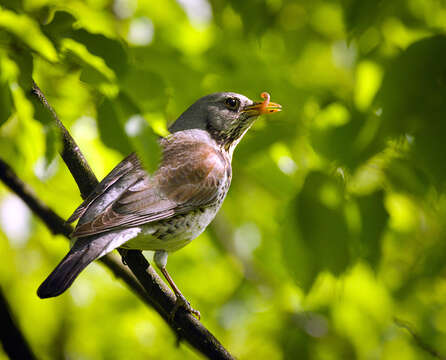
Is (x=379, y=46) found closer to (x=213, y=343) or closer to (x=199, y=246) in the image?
(x=213, y=343)

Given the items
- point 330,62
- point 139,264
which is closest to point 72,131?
point 139,264

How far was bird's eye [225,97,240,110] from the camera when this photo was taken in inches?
190

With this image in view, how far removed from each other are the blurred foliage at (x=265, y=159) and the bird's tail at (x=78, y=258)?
0.55 m

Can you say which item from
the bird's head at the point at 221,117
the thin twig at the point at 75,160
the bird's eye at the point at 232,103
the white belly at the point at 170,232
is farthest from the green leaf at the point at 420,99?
the bird's eye at the point at 232,103

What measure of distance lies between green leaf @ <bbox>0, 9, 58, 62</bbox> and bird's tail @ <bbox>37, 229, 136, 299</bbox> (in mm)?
1188

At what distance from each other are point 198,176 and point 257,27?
1223mm

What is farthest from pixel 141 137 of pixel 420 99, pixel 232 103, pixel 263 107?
pixel 232 103

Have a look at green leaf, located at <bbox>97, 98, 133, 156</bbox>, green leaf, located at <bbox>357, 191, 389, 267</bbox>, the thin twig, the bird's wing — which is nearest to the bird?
the bird's wing

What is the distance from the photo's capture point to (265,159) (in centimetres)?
366

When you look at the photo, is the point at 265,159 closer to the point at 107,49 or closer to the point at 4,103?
the point at 107,49

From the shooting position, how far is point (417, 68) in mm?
2029

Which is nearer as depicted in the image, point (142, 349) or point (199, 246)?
point (142, 349)

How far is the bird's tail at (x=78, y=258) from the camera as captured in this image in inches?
107

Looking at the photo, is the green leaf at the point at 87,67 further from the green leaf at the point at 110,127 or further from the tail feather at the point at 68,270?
the tail feather at the point at 68,270
